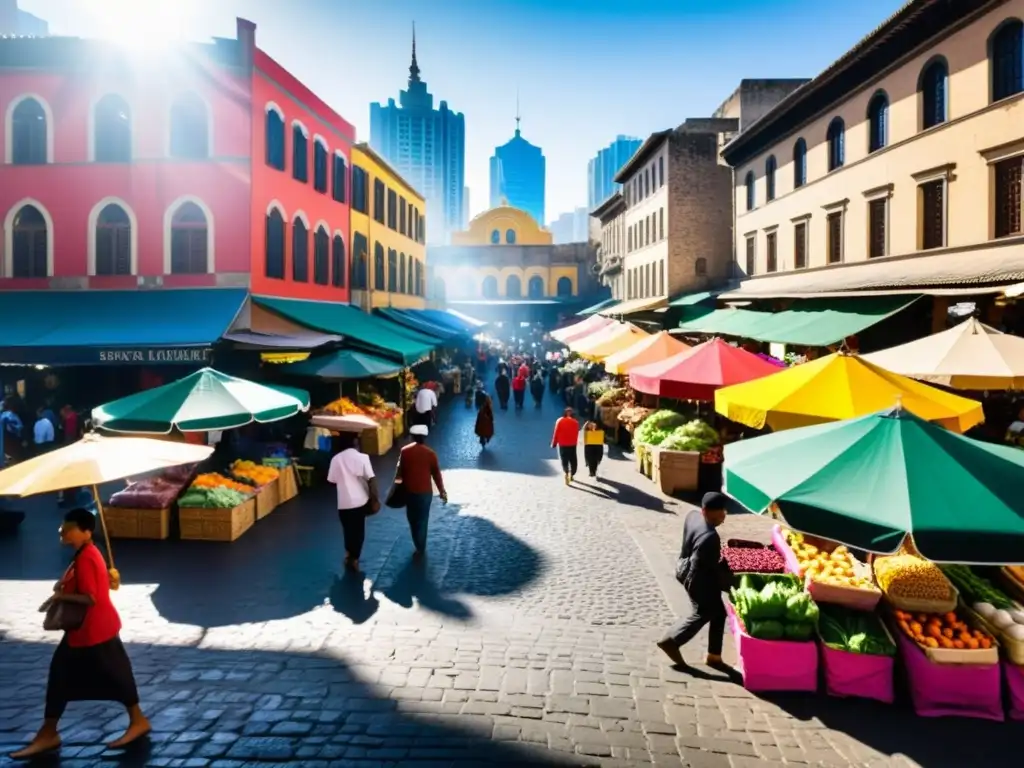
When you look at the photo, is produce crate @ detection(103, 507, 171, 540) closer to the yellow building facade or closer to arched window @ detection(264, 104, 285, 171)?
arched window @ detection(264, 104, 285, 171)

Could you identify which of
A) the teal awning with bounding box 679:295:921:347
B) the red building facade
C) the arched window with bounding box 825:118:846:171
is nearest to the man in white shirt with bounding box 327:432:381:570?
the teal awning with bounding box 679:295:921:347

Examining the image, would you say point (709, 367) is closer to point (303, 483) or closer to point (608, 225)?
point (303, 483)

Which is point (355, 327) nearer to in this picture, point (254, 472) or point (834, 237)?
point (254, 472)

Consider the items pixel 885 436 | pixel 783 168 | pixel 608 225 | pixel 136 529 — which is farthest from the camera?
pixel 608 225

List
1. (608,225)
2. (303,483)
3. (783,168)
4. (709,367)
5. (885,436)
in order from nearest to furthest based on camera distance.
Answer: (885,436) < (709,367) < (303,483) < (783,168) < (608,225)

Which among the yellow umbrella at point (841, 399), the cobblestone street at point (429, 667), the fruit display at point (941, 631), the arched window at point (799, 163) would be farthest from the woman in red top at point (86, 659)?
the arched window at point (799, 163)

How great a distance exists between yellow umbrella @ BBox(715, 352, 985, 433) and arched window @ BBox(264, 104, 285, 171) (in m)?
16.4

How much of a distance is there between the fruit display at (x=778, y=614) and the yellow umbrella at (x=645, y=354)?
9.27 meters

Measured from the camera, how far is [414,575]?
29.9ft

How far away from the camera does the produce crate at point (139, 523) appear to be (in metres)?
10.6

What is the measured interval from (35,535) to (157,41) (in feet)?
47.1

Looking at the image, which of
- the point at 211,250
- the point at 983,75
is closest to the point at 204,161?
the point at 211,250

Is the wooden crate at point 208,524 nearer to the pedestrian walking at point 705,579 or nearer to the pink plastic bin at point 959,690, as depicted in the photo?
the pedestrian walking at point 705,579

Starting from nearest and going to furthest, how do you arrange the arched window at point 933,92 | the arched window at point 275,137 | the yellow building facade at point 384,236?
the arched window at point 933,92 → the arched window at point 275,137 → the yellow building facade at point 384,236
